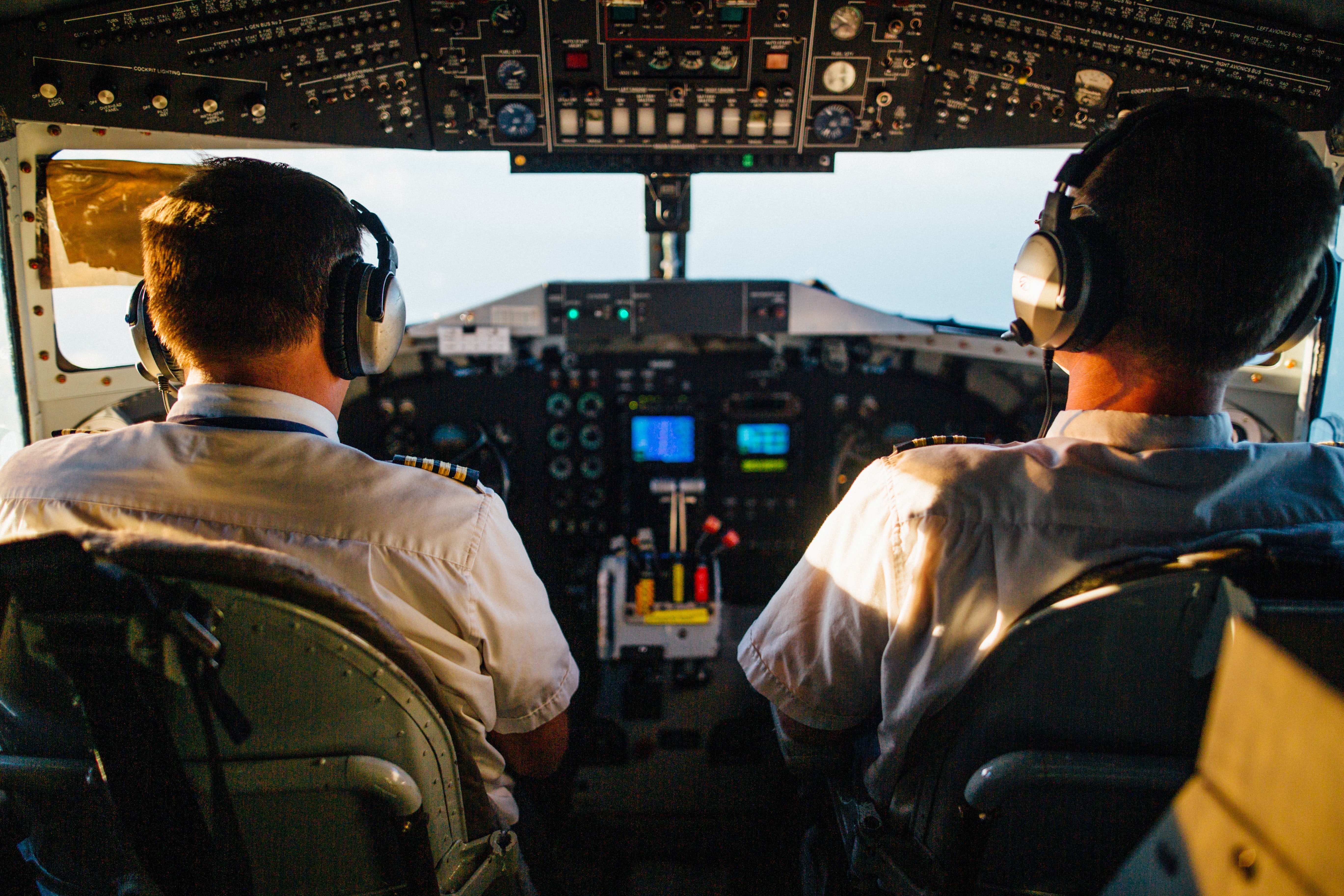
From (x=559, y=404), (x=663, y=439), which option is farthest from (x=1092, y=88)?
(x=559, y=404)

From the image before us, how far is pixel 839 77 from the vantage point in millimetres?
2064

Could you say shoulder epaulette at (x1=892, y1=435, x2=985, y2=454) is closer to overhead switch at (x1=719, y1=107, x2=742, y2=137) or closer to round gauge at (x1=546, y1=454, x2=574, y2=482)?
overhead switch at (x1=719, y1=107, x2=742, y2=137)

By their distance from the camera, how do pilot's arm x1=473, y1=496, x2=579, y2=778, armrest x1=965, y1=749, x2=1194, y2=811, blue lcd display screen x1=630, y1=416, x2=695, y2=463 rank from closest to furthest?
armrest x1=965, y1=749, x2=1194, y2=811 → pilot's arm x1=473, y1=496, x2=579, y2=778 → blue lcd display screen x1=630, y1=416, x2=695, y2=463

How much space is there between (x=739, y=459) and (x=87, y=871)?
180 cm

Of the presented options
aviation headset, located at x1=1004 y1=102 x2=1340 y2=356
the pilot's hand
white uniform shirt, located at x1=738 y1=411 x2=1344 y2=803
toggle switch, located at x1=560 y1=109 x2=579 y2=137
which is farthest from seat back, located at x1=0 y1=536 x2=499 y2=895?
toggle switch, located at x1=560 y1=109 x2=579 y2=137

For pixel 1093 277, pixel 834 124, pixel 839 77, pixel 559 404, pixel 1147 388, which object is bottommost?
pixel 559 404

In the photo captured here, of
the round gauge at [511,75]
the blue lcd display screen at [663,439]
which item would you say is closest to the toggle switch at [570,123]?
the round gauge at [511,75]

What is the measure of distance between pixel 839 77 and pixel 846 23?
0.13m

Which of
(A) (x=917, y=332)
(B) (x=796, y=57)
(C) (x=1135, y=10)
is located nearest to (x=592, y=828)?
(A) (x=917, y=332)

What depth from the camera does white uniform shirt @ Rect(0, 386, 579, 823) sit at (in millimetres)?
898

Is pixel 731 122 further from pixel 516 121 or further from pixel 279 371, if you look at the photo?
pixel 279 371

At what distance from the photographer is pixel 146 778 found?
2.43ft

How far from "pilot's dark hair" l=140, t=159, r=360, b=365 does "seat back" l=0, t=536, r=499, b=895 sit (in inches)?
16.1

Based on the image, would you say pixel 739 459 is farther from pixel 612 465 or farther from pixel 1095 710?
pixel 1095 710
